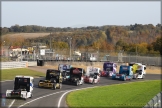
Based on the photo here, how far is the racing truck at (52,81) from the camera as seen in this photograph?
35.0 meters

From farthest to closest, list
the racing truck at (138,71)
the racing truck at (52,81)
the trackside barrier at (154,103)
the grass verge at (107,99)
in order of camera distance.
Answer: the racing truck at (138,71), the racing truck at (52,81), the grass verge at (107,99), the trackside barrier at (154,103)

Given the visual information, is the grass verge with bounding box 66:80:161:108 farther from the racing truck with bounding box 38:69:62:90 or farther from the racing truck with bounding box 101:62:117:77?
the racing truck with bounding box 101:62:117:77

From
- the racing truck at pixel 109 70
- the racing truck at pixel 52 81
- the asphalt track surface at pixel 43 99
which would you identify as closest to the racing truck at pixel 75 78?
the racing truck at pixel 52 81

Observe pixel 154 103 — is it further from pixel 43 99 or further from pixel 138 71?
pixel 138 71

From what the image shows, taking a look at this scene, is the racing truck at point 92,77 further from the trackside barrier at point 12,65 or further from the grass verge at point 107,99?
the trackside barrier at point 12,65

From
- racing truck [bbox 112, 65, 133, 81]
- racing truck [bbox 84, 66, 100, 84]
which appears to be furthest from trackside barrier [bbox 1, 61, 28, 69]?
racing truck [bbox 112, 65, 133, 81]

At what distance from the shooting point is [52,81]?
3575cm

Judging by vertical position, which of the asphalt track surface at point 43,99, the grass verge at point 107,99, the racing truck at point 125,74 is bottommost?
the grass verge at point 107,99

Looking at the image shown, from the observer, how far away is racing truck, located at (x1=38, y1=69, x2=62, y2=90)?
35.0 metres

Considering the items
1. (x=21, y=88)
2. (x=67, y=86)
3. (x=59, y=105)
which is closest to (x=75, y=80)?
(x=67, y=86)

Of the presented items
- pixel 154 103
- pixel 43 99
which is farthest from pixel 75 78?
pixel 154 103

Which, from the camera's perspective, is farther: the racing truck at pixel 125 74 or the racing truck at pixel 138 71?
the racing truck at pixel 138 71

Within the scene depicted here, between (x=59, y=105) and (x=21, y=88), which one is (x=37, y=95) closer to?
(x=21, y=88)

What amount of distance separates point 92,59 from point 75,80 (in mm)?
34437
